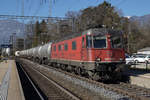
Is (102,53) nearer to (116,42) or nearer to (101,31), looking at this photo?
(116,42)

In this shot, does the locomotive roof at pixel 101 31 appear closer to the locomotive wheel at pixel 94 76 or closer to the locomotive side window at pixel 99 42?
the locomotive side window at pixel 99 42

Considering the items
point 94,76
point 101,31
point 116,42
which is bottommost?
point 94,76

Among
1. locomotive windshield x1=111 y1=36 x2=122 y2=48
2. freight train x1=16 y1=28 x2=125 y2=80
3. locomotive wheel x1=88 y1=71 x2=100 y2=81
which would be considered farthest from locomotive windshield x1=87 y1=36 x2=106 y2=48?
locomotive wheel x1=88 y1=71 x2=100 y2=81

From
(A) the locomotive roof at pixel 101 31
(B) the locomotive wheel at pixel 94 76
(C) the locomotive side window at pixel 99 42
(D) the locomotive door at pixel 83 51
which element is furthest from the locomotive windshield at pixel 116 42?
(B) the locomotive wheel at pixel 94 76

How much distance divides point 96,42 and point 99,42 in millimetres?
213

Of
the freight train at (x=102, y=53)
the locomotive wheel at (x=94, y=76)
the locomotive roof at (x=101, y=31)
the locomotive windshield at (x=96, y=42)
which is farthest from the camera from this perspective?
the locomotive roof at (x=101, y=31)

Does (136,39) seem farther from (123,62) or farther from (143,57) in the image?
(123,62)

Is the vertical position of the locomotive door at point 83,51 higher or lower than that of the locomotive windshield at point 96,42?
lower

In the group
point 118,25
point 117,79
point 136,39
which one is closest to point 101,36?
point 117,79

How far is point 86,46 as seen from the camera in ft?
47.4

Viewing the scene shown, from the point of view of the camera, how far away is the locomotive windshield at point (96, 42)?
1425cm

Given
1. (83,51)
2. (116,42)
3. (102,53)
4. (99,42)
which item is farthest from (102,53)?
(83,51)

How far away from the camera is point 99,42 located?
14.4m

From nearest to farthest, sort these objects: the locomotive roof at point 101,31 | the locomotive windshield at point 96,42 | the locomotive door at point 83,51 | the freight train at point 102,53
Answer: the freight train at point 102,53 → the locomotive windshield at point 96,42 → the locomotive roof at point 101,31 → the locomotive door at point 83,51
